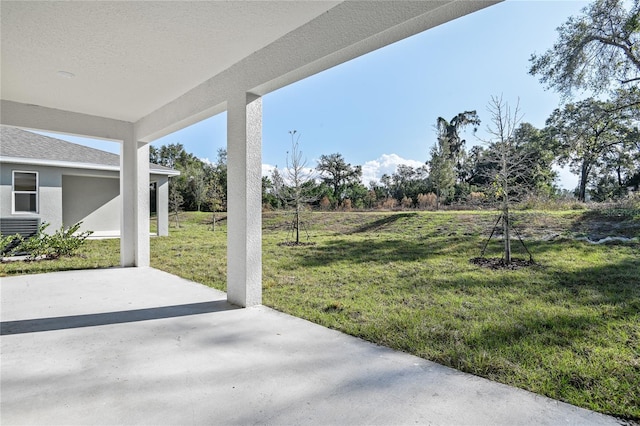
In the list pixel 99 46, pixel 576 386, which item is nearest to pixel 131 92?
pixel 99 46

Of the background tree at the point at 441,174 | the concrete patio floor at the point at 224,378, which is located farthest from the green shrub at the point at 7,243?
the background tree at the point at 441,174

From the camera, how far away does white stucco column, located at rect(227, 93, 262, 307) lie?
12.3ft

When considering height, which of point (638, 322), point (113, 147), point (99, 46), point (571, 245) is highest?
point (113, 147)

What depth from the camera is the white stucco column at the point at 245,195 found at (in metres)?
3.75

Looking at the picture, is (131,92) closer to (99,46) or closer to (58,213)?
(99,46)

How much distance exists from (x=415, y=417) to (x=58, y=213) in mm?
11163

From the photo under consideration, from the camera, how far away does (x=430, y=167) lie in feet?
39.6

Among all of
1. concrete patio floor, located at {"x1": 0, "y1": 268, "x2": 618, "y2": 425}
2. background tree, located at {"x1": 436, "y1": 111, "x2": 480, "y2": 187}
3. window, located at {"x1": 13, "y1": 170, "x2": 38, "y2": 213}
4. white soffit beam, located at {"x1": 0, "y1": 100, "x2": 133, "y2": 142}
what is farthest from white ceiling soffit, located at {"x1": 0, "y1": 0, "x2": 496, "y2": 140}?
background tree, located at {"x1": 436, "y1": 111, "x2": 480, "y2": 187}

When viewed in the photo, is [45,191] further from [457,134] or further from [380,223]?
[457,134]

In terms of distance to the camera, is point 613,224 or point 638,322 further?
point 613,224

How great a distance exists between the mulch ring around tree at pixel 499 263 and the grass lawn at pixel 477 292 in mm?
180

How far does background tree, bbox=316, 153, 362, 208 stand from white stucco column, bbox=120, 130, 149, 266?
9845 mm

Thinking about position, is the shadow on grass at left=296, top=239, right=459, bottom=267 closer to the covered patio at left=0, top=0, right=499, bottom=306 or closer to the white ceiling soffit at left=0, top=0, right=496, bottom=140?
the covered patio at left=0, top=0, right=499, bottom=306

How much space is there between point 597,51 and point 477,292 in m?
6.18
